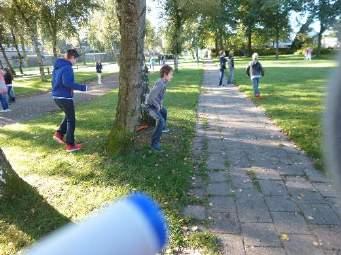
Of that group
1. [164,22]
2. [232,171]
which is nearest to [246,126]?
[232,171]

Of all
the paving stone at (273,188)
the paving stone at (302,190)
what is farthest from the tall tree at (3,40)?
the paving stone at (302,190)

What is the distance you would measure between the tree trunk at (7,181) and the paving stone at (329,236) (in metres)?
3.54

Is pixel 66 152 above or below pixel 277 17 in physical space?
below

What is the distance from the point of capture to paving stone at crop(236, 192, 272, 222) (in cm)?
449

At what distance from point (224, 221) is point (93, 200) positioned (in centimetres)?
166

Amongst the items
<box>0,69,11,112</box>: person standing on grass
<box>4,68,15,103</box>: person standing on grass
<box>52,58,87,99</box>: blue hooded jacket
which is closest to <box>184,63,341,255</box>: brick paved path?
<box>52,58,87,99</box>: blue hooded jacket

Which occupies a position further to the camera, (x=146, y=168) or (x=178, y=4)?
(x=178, y=4)

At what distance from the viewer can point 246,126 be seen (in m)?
9.82

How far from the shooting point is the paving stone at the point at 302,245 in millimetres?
3770

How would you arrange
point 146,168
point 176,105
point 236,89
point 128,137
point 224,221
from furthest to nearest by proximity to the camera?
point 236,89 < point 176,105 < point 128,137 < point 146,168 < point 224,221

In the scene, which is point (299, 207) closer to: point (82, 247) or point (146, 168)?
point (146, 168)

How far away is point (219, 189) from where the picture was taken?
540 cm

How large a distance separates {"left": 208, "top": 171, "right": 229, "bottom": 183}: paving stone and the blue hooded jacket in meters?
2.81

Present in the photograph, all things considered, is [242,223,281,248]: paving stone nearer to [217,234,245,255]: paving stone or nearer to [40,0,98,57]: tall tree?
[217,234,245,255]: paving stone
